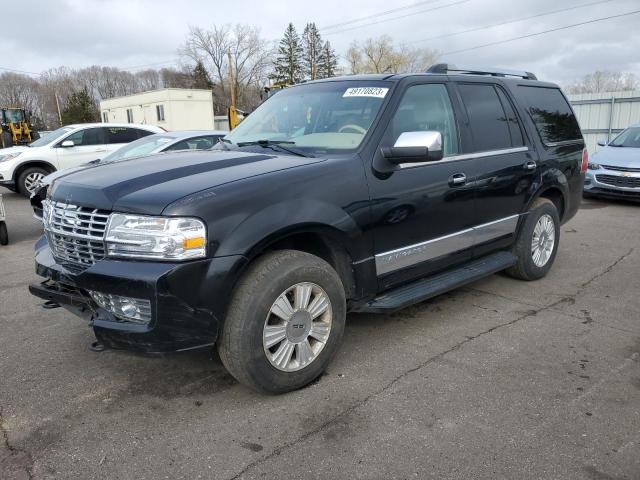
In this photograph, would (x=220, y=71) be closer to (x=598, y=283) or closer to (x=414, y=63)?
(x=414, y=63)

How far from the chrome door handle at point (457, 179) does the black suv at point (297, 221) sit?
0.04 ft

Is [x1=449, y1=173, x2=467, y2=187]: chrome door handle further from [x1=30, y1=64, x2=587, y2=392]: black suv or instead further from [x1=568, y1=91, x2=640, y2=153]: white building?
[x1=568, y1=91, x2=640, y2=153]: white building

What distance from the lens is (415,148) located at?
3.40 meters

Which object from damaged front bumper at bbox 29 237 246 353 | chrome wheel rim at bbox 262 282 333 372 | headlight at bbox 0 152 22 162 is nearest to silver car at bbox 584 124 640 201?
chrome wheel rim at bbox 262 282 333 372

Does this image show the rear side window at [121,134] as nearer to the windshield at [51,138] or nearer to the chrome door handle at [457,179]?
the windshield at [51,138]

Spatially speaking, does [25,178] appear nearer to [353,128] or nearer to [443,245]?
[353,128]

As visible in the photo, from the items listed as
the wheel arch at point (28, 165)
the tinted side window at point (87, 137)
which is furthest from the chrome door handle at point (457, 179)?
the wheel arch at point (28, 165)

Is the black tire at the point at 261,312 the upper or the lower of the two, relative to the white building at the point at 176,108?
lower

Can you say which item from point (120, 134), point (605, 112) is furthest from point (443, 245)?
point (605, 112)

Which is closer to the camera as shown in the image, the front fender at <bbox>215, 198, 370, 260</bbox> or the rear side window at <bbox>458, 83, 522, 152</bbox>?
the front fender at <bbox>215, 198, 370, 260</bbox>

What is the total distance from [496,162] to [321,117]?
160 cm

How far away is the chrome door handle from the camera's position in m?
→ 4.01

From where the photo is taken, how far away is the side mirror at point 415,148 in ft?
11.1

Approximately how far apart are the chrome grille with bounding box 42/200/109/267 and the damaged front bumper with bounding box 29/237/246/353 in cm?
14
